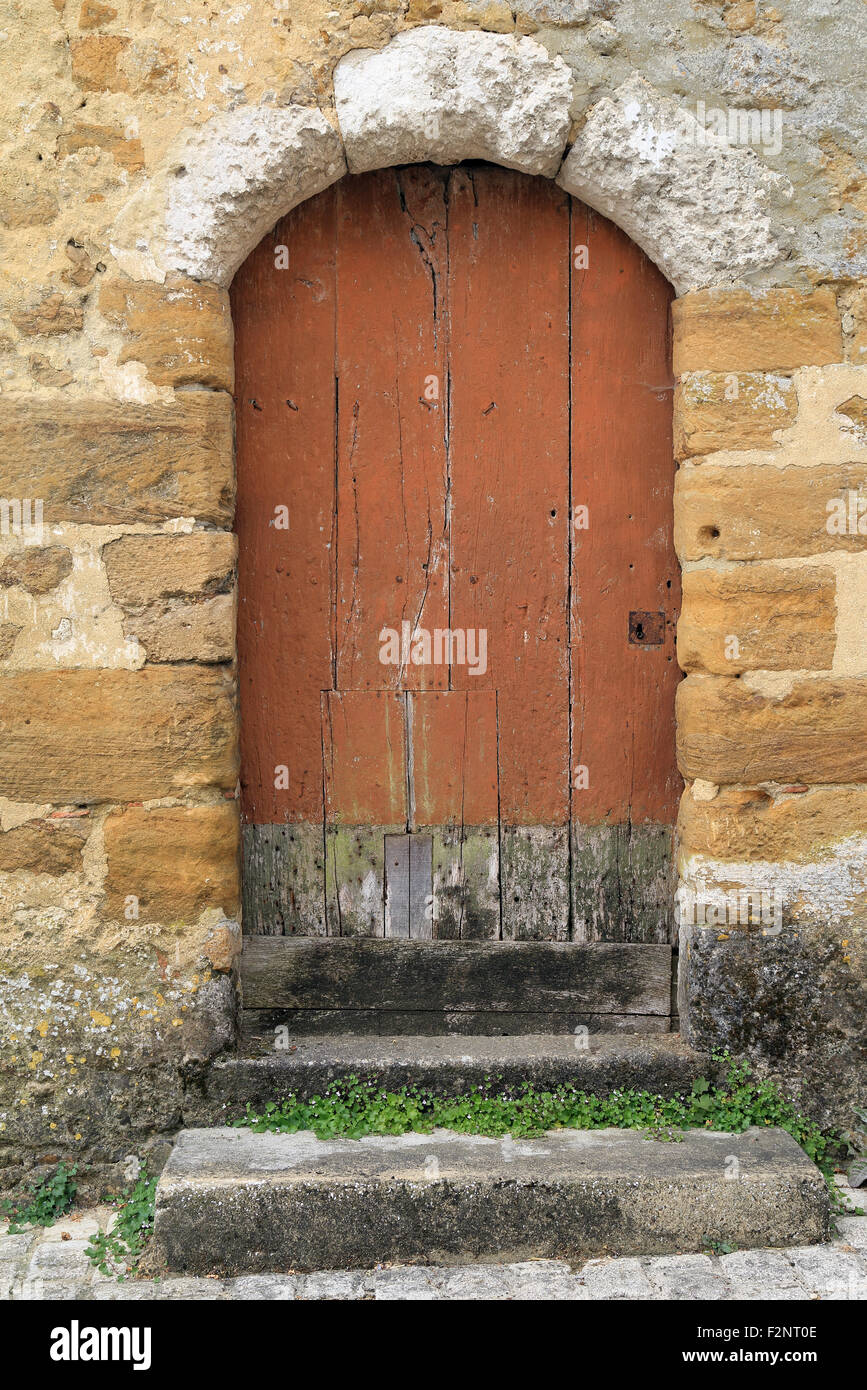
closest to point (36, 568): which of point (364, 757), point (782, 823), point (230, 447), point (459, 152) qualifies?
point (230, 447)

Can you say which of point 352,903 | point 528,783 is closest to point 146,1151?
point 352,903

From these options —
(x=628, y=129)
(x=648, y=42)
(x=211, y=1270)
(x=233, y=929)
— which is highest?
(x=648, y=42)

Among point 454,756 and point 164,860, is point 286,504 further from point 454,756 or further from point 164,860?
point 164,860

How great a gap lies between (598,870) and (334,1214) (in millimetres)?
1166

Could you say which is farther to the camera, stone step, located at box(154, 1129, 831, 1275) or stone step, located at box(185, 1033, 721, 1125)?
stone step, located at box(185, 1033, 721, 1125)

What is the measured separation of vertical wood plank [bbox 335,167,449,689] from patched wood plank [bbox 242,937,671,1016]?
2.54 ft

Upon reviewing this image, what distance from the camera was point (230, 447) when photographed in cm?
284

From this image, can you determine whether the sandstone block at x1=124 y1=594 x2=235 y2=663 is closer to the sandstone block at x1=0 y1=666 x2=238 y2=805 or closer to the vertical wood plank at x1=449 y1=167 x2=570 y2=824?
the sandstone block at x1=0 y1=666 x2=238 y2=805

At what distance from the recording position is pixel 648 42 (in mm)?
2729

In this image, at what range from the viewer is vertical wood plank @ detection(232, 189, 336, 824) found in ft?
9.77

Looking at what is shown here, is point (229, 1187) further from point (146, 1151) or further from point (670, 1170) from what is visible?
point (670, 1170)

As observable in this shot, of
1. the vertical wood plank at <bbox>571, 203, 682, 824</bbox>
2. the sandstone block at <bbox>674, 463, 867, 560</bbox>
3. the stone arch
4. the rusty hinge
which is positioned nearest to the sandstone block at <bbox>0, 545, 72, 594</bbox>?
the stone arch

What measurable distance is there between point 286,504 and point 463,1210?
1.90 m

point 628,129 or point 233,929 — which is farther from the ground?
point 628,129
